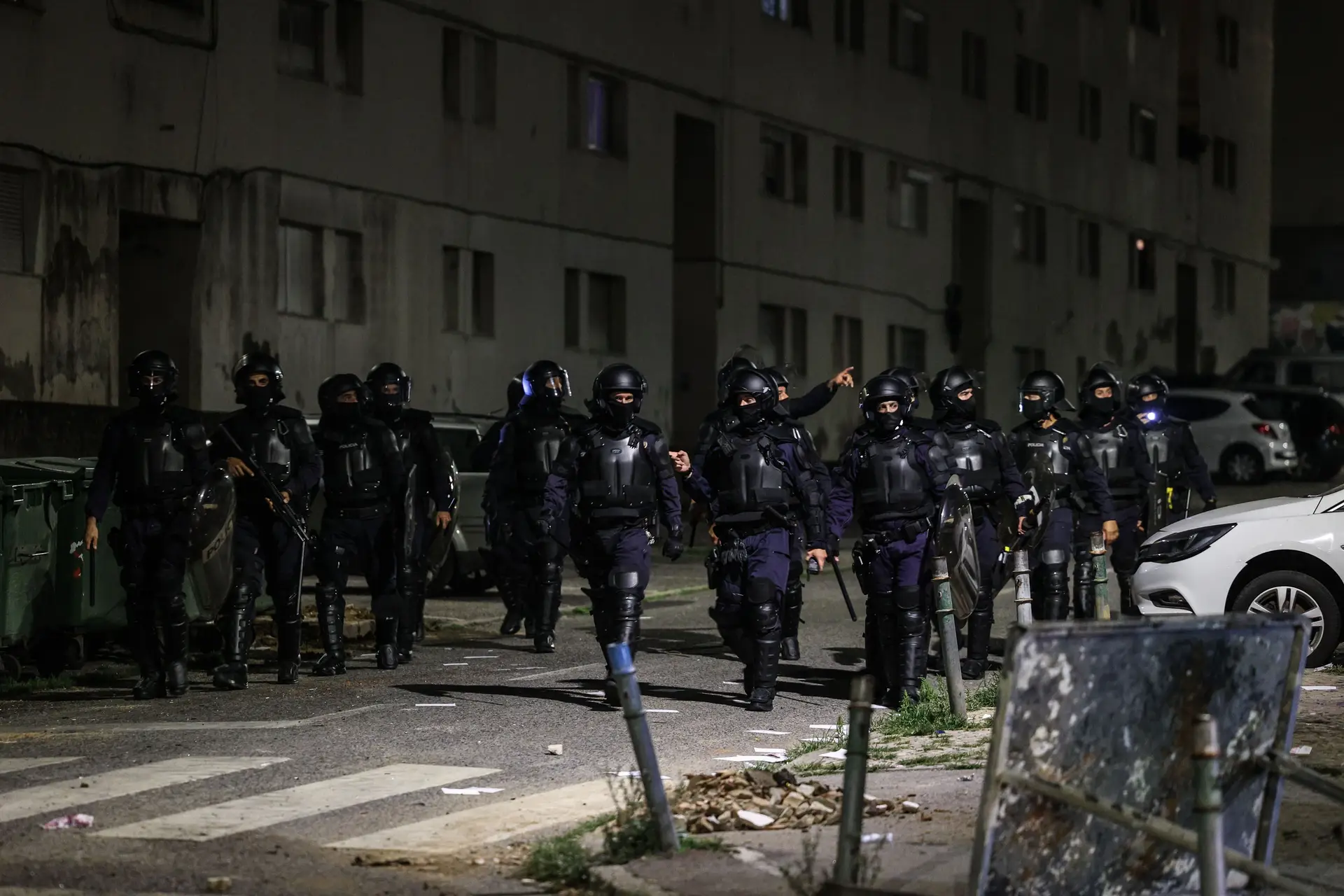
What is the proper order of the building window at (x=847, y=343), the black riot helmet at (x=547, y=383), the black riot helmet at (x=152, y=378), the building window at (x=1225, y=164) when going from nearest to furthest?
1. the black riot helmet at (x=152, y=378)
2. the black riot helmet at (x=547, y=383)
3. the building window at (x=847, y=343)
4. the building window at (x=1225, y=164)

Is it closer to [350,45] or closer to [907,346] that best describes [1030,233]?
[907,346]

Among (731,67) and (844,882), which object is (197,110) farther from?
(844,882)

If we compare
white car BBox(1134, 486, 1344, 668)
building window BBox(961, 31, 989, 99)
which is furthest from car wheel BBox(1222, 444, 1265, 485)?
white car BBox(1134, 486, 1344, 668)

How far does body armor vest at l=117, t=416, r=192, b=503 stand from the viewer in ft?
42.9

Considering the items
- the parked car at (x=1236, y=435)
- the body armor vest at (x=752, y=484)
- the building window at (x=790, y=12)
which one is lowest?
the body armor vest at (x=752, y=484)

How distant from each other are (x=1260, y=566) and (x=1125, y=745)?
842 cm

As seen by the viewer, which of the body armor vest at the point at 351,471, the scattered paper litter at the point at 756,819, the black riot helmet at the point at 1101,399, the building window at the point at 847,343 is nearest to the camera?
the scattered paper litter at the point at 756,819

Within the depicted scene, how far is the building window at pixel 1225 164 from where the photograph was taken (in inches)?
2431

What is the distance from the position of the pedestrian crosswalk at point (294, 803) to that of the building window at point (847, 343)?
32.5m

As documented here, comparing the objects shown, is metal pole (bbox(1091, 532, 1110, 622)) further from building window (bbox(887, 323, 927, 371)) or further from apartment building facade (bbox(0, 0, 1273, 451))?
building window (bbox(887, 323, 927, 371))

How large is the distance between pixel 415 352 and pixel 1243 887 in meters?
24.1

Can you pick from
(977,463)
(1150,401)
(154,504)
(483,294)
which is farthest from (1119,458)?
(483,294)

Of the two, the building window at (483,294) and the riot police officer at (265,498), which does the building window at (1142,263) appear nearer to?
the building window at (483,294)

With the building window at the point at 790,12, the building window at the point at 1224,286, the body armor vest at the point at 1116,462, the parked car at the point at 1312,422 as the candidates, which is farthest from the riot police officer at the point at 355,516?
the building window at the point at 1224,286
